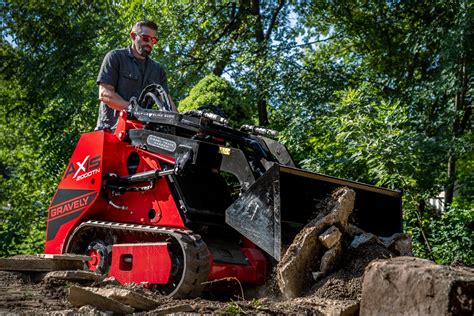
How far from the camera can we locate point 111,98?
243 inches

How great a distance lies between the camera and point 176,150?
5.39 meters

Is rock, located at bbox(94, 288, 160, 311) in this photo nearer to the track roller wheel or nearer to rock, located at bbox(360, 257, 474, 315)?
rock, located at bbox(360, 257, 474, 315)

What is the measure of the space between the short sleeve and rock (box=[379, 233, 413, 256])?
279 cm

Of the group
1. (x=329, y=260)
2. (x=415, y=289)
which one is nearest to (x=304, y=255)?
(x=329, y=260)

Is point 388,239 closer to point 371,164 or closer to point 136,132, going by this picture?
point 136,132

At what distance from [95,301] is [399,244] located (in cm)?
261

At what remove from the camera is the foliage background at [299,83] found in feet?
29.8

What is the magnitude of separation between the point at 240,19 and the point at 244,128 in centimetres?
945

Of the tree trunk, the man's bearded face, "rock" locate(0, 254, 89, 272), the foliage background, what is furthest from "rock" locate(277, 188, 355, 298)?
the tree trunk

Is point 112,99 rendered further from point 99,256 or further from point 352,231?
point 352,231

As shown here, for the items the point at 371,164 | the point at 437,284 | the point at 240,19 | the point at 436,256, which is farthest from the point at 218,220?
the point at 240,19

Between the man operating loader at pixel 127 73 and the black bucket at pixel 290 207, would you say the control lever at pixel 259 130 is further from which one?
the man operating loader at pixel 127 73

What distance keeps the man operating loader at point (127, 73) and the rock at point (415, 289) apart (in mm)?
3466

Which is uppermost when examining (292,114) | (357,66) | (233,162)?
(357,66)
